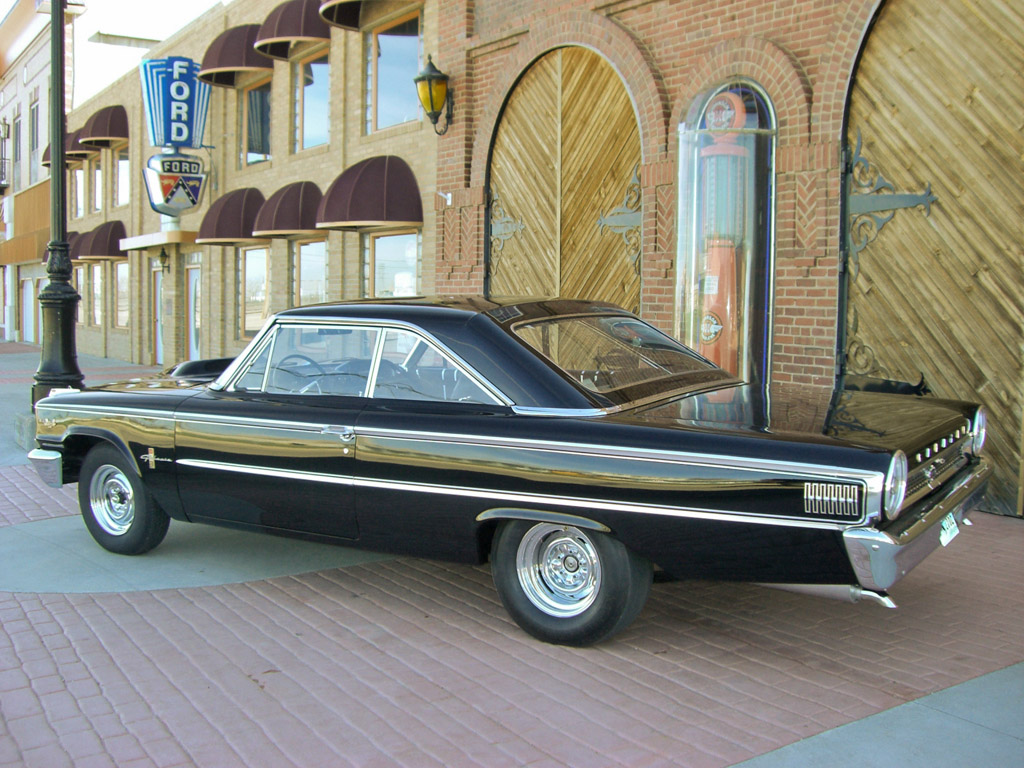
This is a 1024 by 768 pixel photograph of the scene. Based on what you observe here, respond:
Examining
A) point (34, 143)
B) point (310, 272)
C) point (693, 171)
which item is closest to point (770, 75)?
point (693, 171)

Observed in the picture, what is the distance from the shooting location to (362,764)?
3344 millimetres

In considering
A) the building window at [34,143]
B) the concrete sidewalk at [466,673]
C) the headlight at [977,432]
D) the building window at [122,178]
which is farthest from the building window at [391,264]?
the building window at [34,143]

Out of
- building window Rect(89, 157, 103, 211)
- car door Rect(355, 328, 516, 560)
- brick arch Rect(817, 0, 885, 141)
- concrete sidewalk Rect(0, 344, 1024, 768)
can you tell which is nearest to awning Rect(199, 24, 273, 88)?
brick arch Rect(817, 0, 885, 141)

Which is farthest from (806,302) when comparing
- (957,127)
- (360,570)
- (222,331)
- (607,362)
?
(222,331)

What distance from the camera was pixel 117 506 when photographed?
6055 millimetres

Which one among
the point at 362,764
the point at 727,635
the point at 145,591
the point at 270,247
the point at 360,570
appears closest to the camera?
the point at 362,764

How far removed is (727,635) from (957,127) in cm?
459

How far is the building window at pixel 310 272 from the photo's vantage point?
619 inches

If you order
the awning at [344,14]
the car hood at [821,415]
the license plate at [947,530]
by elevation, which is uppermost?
the awning at [344,14]

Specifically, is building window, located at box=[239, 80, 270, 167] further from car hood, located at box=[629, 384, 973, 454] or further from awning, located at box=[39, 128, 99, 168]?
car hood, located at box=[629, 384, 973, 454]

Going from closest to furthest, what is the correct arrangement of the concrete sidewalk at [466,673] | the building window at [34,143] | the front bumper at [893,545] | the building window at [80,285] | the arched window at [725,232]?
the concrete sidewalk at [466,673] < the front bumper at [893,545] < the arched window at [725,232] < the building window at [80,285] < the building window at [34,143]

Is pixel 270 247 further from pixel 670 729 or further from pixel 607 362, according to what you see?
pixel 670 729

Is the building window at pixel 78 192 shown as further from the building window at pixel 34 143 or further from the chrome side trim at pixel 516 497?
the chrome side trim at pixel 516 497

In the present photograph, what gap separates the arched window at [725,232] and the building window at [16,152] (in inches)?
1385
